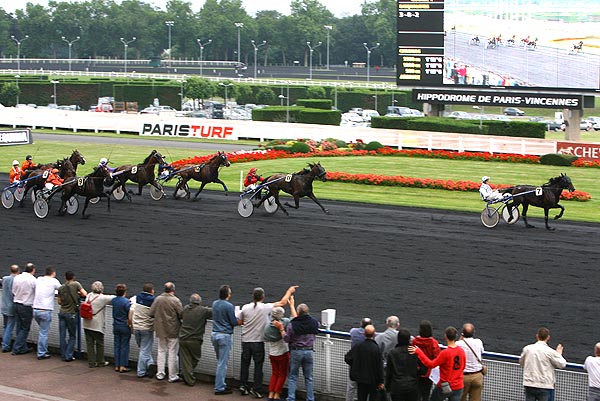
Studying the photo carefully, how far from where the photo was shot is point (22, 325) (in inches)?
537

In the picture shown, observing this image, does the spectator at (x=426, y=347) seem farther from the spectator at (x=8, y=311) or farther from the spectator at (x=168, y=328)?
the spectator at (x=8, y=311)

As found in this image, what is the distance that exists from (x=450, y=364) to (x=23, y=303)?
6180mm

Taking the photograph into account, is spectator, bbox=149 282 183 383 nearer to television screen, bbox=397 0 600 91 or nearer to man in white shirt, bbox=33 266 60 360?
man in white shirt, bbox=33 266 60 360

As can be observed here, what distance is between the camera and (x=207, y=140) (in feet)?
152

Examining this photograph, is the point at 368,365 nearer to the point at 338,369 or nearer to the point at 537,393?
the point at 338,369

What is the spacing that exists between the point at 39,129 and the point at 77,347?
40.3 m

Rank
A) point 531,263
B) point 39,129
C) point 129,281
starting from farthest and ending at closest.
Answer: point 39,129 < point 531,263 < point 129,281

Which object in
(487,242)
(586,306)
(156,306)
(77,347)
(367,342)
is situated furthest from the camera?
(487,242)

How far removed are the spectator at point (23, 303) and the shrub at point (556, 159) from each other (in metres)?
25.6

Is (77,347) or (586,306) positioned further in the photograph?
(586,306)

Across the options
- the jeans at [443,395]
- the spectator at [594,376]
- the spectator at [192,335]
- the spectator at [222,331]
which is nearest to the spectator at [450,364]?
the jeans at [443,395]

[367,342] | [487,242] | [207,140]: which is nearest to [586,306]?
[487,242]

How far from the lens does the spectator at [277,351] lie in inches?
457

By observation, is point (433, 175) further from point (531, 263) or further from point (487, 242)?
point (531, 263)
